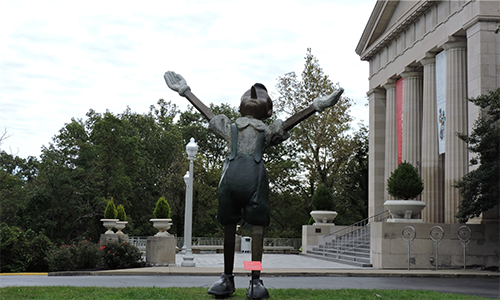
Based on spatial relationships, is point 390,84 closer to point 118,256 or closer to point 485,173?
point 485,173

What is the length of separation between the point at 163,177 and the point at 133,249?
99.5ft

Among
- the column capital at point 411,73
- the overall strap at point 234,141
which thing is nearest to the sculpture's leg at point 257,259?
the overall strap at point 234,141

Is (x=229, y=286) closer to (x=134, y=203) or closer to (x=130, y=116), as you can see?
(x=134, y=203)

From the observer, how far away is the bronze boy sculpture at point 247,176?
265 inches

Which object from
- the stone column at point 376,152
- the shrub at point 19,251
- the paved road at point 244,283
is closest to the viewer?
the paved road at point 244,283

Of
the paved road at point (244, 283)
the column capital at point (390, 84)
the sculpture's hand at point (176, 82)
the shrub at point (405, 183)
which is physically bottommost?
the paved road at point (244, 283)

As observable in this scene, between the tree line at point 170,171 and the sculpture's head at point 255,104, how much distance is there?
82.4 feet

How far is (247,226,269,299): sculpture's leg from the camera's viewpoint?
6.46 meters

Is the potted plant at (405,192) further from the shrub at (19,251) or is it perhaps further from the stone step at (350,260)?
the shrub at (19,251)

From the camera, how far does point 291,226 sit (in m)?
45.3

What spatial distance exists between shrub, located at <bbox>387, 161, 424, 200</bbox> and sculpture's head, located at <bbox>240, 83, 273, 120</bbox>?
38.4ft

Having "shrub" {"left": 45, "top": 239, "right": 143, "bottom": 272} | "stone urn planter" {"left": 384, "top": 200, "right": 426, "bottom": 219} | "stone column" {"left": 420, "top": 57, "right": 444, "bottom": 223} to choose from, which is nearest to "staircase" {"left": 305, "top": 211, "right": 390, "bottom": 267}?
"stone urn planter" {"left": 384, "top": 200, "right": 426, "bottom": 219}

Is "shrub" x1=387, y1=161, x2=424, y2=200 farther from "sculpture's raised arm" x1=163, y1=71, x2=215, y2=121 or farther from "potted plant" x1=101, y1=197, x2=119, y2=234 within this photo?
"potted plant" x1=101, y1=197, x2=119, y2=234

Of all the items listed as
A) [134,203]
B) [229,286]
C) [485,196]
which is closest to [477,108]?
[485,196]
